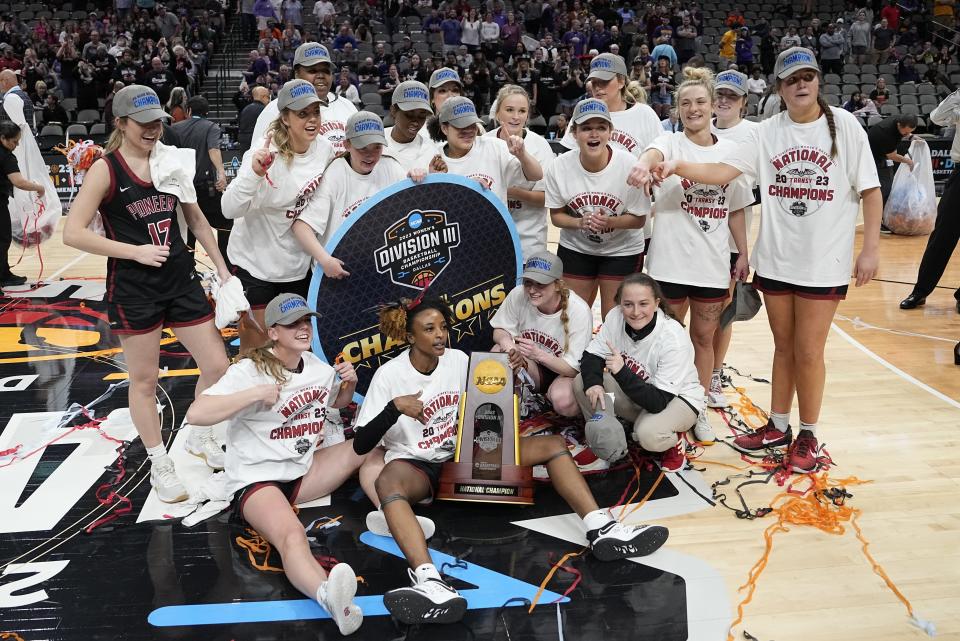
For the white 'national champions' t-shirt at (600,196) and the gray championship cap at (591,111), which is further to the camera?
the white 'national champions' t-shirt at (600,196)

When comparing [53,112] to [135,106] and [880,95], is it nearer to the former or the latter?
[135,106]

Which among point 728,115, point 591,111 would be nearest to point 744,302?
point 728,115

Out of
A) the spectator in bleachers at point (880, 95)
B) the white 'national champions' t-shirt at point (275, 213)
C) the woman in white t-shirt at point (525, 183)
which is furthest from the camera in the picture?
the spectator in bleachers at point (880, 95)

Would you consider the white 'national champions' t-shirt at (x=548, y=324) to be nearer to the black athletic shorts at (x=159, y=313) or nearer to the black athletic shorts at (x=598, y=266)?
the black athletic shorts at (x=598, y=266)

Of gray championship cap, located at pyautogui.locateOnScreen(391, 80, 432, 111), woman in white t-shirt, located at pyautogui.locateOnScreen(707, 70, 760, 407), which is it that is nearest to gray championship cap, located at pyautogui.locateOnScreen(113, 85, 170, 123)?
gray championship cap, located at pyautogui.locateOnScreen(391, 80, 432, 111)

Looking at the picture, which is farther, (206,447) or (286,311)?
(206,447)

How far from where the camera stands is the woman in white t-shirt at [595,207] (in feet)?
13.4

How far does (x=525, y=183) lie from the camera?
14.6 ft

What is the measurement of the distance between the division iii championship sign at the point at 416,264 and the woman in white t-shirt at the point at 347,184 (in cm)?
8

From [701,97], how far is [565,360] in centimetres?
136

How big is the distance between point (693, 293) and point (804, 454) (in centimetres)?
90

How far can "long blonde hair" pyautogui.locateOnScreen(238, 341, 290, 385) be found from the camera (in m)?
3.36

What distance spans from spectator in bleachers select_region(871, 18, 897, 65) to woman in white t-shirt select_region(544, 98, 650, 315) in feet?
49.6

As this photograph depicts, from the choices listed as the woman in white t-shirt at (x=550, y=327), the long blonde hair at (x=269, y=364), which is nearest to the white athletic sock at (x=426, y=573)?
the long blonde hair at (x=269, y=364)
